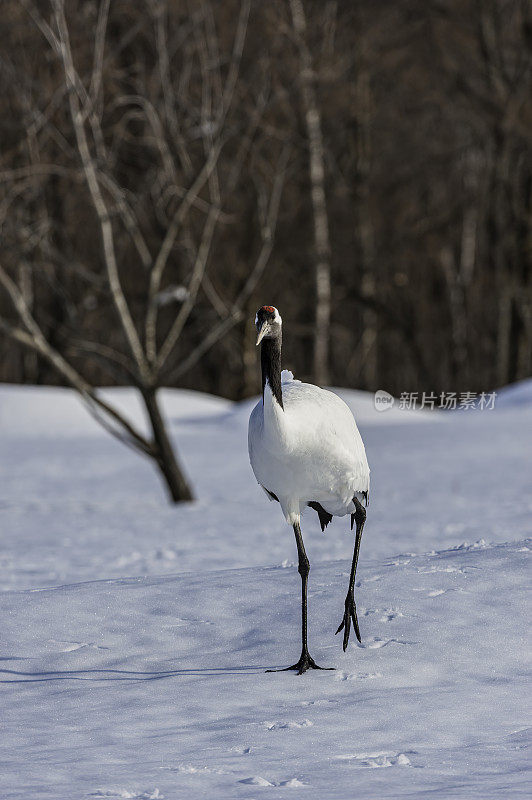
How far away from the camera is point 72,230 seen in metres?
25.2

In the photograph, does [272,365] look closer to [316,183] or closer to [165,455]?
[165,455]

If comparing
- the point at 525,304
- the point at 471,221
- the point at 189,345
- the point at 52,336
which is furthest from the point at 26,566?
the point at 471,221

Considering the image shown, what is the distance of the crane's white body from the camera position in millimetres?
4688

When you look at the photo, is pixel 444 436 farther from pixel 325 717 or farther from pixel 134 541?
pixel 325 717

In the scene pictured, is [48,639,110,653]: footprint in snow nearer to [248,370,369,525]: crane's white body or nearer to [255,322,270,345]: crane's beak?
[248,370,369,525]: crane's white body

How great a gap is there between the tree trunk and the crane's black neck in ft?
21.5

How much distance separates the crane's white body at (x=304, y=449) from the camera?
4688 millimetres

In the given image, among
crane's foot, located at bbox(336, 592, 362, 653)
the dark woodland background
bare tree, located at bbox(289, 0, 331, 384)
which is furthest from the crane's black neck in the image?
bare tree, located at bbox(289, 0, 331, 384)

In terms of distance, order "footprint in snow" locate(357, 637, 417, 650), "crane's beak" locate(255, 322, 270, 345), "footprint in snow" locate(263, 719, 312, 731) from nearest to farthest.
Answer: "footprint in snow" locate(263, 719, 312, 731) → "crane's beak" locate(255, 322, 270, 345) → "footprint in snow" locate(357, 637, 417, 650)

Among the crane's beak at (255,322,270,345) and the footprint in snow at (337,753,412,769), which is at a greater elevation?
the crane's beak at (255,322,270,345)

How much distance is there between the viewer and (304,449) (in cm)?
479

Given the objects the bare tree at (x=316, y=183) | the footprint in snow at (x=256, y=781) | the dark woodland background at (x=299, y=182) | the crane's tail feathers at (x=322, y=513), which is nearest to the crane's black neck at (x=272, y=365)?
the crane's tail feathers at (x=322, y=513)

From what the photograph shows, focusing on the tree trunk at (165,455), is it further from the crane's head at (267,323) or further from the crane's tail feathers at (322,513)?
the crane's head at (267,323)

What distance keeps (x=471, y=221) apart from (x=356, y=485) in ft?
79.4
